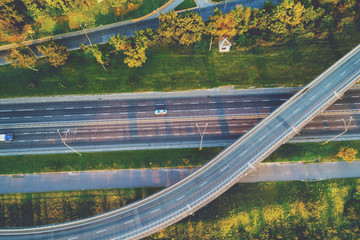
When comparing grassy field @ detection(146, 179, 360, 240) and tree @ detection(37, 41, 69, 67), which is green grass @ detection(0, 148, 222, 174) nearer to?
grassy field @ detection(146, 179, 360, 240)

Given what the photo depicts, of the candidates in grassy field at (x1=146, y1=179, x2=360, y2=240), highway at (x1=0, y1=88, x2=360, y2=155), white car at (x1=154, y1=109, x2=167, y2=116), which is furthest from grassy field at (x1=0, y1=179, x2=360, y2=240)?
white car at (x1=154, y1=109, x2=167, y2=116)

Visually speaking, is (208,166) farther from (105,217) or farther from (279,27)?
(279,27)

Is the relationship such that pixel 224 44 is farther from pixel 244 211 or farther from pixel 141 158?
pixel 244 211

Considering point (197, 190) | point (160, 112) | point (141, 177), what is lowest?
point (197, 190)

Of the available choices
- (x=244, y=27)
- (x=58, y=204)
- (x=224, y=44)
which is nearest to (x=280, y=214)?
(x=224, y=44)

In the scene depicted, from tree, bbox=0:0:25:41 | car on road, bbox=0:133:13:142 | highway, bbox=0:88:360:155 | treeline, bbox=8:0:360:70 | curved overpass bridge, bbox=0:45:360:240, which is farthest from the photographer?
treeline, bbox=8:0:360:70

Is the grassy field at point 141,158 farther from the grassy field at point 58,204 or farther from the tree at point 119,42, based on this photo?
the tree at point 119,42
